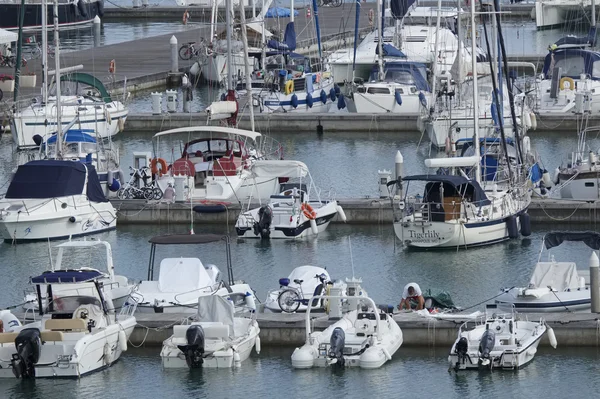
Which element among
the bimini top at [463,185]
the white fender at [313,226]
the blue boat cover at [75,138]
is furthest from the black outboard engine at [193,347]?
the blue boat cover at [75,138]

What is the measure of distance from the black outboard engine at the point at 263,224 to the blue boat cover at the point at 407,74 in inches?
763

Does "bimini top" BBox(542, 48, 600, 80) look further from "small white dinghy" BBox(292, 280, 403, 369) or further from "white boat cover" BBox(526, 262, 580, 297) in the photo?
"small white dinghy" BBox(292, 280, 403, 369)

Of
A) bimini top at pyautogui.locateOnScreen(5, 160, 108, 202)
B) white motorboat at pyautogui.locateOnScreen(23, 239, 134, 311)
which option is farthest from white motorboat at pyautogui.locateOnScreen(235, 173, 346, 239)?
bimini top at pyautogui.locateOnScreen(5, 160, 108, 202)

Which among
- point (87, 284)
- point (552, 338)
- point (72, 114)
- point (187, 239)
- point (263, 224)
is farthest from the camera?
point (72, 114)

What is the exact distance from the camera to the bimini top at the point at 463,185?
39981 mm

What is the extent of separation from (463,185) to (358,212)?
4159 millimetres

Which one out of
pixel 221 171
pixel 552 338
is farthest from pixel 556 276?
pixel 221 171

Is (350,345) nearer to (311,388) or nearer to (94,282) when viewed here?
(311,388)

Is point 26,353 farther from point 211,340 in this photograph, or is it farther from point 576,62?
point 576,62

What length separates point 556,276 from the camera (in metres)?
33.9

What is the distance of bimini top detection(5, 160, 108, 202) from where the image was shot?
4278cm

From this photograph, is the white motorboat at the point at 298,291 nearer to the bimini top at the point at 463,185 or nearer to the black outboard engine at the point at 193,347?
the black outboard engine at the point at 193,347

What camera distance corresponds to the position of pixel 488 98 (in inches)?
2205

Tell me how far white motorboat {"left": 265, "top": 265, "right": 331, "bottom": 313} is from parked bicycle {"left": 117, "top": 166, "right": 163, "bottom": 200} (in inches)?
424
